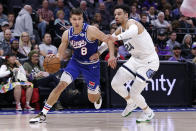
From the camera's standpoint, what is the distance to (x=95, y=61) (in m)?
8.72

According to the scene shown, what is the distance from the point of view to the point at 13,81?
37.4 feet

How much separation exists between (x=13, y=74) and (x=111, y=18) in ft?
19.3

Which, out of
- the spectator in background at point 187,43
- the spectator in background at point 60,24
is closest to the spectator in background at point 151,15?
the spectator in background at point 187,43

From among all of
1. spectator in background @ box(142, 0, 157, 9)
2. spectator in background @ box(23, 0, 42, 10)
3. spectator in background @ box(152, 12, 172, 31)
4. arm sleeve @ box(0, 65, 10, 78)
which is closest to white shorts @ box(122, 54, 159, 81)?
arm sleeve @ box(0, 65, 10, 78)

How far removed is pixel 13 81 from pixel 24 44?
1.55m

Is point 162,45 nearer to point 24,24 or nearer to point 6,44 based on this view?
point 24,24

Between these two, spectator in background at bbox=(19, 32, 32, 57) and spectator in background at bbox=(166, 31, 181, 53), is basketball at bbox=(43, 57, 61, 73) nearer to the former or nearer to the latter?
spectator in background at bbox=(19, 32, 32, 57)

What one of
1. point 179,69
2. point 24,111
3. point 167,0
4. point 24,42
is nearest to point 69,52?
point 24,42

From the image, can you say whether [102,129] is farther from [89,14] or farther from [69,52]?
[89,14]

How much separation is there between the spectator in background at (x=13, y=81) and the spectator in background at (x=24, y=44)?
1.08 meters

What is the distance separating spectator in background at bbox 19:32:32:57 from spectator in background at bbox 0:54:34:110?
1080 millimetres

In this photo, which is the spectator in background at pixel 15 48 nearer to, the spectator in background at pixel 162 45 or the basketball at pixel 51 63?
the basketball at pixel 51 63

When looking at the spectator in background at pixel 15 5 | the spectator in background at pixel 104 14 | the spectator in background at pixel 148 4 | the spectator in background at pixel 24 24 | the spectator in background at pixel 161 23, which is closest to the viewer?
the spectator in background at pixel 24 24

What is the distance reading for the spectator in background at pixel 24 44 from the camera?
12.5 m
